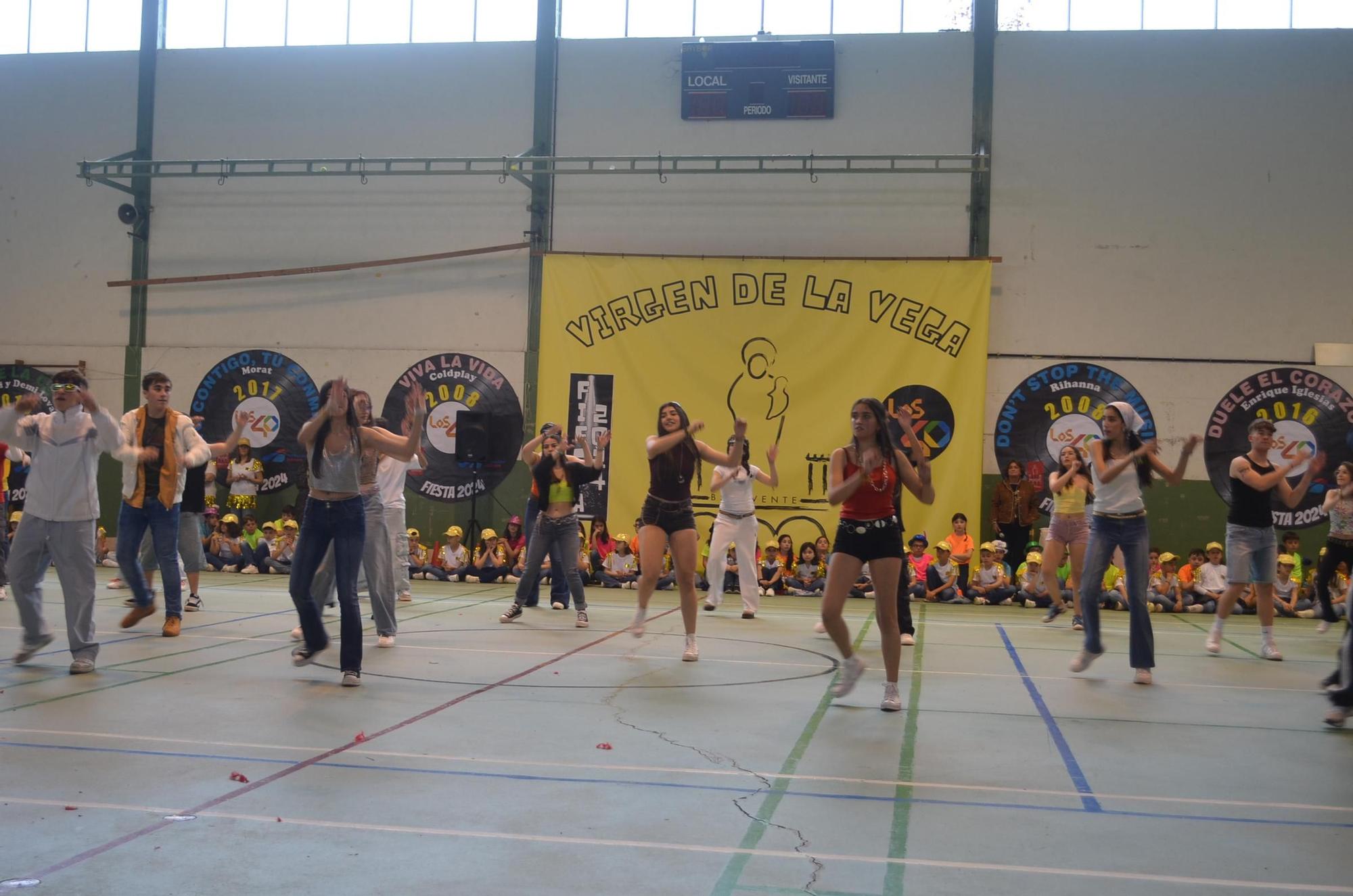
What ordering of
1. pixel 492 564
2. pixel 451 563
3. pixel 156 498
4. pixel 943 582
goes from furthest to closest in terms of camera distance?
1. pixel 451 563
2. pixel 492 564
3. pixel 943 582
4. pixel 156 498

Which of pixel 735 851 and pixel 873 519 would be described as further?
pixel 873 519

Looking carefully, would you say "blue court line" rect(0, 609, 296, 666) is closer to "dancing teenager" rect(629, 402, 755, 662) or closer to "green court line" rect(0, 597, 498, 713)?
"green court line" rect(0, 597, 498, 713)

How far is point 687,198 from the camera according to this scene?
1998cm

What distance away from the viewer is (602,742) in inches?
250

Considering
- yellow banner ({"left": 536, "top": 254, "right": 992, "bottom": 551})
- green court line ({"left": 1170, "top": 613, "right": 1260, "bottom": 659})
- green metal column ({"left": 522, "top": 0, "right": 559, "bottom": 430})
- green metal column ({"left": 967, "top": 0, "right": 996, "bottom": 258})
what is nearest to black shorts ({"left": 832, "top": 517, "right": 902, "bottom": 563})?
green court line ({"left": 1170, "top": 613, "right": 1260, "bottom": 659})

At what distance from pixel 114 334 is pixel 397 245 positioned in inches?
214

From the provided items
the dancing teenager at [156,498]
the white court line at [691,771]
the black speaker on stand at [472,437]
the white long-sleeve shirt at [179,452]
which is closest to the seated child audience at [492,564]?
the black speaker on stand at [472,437]

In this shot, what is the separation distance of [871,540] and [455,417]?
1363 cm

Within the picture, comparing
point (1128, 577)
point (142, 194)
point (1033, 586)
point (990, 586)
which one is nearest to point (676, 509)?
point (1128, 577)

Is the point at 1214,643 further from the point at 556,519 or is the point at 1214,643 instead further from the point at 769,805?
the point at 769,805

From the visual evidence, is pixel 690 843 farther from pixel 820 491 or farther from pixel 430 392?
pixel 430 392

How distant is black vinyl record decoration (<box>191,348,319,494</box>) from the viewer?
2069 cm

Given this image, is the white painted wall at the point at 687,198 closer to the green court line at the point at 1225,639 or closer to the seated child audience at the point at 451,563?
the seated child audience at the point at 451,563

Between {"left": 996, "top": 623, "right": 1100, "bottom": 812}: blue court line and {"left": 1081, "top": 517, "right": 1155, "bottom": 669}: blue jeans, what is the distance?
650 millimetres
